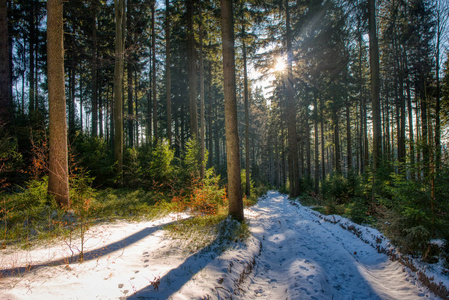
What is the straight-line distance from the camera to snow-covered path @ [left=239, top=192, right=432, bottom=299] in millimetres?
3170

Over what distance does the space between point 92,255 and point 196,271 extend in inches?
83.5

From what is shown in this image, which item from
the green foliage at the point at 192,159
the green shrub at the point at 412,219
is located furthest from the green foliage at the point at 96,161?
the green shrub at the point at 412,219

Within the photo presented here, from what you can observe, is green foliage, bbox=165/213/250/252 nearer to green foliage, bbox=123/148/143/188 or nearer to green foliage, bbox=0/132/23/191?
green foliage, bbox=123/148/143/188

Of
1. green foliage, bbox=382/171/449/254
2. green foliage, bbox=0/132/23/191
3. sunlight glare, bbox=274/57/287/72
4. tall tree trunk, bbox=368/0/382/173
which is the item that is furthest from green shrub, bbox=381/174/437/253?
sunlight glare, bbox=274/57/287/72

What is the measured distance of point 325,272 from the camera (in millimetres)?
3820

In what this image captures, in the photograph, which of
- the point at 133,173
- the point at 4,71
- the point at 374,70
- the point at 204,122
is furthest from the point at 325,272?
the point at 4,71

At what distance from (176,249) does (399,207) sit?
5.27m

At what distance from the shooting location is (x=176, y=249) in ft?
14.4

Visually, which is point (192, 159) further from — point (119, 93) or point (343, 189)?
point (343, 189)

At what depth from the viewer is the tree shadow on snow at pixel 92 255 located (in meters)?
2.82

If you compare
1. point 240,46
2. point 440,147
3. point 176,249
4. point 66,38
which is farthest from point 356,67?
point 66,38

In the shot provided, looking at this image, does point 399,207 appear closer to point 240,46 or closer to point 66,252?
point 66,252

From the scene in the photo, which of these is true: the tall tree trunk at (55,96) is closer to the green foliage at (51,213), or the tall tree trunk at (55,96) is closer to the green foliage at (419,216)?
the green foliage at (51,213)

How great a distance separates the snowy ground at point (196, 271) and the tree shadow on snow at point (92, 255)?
0.05ft
